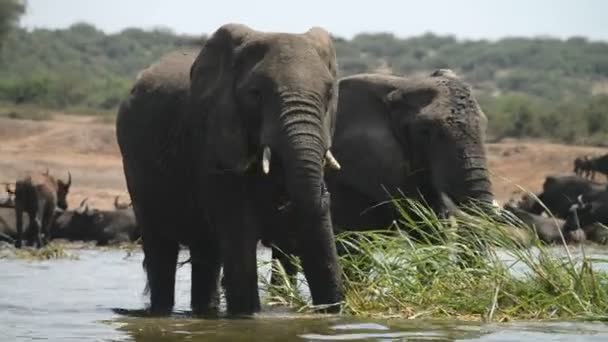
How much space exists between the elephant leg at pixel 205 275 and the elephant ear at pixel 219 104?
1.25 m

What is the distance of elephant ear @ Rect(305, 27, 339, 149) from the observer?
10.7 meters

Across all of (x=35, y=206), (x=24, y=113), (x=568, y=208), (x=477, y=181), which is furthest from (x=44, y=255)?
(x=24, y=113)

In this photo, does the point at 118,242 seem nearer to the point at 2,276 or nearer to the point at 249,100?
the point at 2,276

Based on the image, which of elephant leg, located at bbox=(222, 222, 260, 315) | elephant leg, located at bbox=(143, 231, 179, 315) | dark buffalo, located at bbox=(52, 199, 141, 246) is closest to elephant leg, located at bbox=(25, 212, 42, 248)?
dark buffalo, located at bbox=(52, 199, 141, 246)

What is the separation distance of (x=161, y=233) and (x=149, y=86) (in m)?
1.15

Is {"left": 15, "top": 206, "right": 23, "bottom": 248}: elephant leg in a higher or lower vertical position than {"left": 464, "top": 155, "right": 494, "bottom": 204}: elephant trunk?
lower

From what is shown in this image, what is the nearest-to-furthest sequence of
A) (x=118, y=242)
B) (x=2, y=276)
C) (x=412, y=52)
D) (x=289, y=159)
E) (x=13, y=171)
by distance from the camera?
(x=289, y=159)
(x=2, y=276)
(x=118, y=242)
(x=13, y=171)
(x=412, y=52)

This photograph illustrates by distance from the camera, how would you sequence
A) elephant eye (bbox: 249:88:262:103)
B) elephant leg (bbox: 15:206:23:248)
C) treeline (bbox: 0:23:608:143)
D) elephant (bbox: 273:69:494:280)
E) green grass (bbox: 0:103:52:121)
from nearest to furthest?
elephant eye (bbox: 249:88:262:103) → elephant (bbox: 273:69:494:280) → elephant leg (bbox: 15:206:23:248) → green grass (bbox: 0:103:52:121) → treeline (bbox: 0:23:608:143)

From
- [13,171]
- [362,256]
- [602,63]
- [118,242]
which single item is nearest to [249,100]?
[362,256]

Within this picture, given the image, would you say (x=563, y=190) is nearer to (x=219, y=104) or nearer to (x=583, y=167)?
(x=583, y=167)

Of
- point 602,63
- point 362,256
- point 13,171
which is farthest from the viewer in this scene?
point 602,63

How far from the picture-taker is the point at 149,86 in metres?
12.4

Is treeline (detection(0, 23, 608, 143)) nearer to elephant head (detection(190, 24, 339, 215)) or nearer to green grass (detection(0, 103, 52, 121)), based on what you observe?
green grass (detection(0, 103, 52, 121))

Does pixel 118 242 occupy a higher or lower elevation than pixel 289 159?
lower
